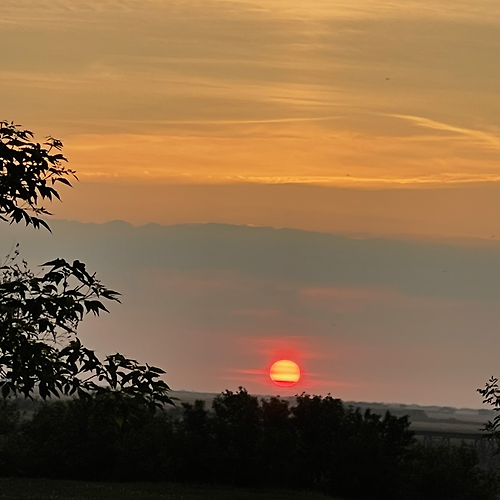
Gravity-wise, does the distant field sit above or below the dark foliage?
below

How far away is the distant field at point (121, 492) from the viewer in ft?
184

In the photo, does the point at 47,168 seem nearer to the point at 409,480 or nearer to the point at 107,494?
the point at 107,494

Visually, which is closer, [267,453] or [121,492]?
[121,492]

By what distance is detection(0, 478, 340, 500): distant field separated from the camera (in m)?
56.0

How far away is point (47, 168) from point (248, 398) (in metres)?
57.8

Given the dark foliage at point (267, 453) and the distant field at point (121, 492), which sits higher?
the dark foliage at point (267, 453)

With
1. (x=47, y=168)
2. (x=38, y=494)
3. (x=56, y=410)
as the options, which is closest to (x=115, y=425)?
(x=47, y=168)

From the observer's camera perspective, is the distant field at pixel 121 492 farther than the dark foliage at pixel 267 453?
No

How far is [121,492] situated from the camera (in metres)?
58.8

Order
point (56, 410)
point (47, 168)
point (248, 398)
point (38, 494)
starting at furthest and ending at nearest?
point (56, 410)
point (248, 398)
point (38, 494)
point (47, 168)

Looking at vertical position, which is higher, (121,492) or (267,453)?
(267,453)

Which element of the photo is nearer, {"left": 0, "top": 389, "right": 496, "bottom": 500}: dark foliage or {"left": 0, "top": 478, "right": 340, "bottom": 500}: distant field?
{"left": 0, "top": 478, "right": 340, "bottom": 500}: distant field

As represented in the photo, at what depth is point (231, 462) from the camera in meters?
67.1

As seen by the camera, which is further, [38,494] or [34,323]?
[38,494]
